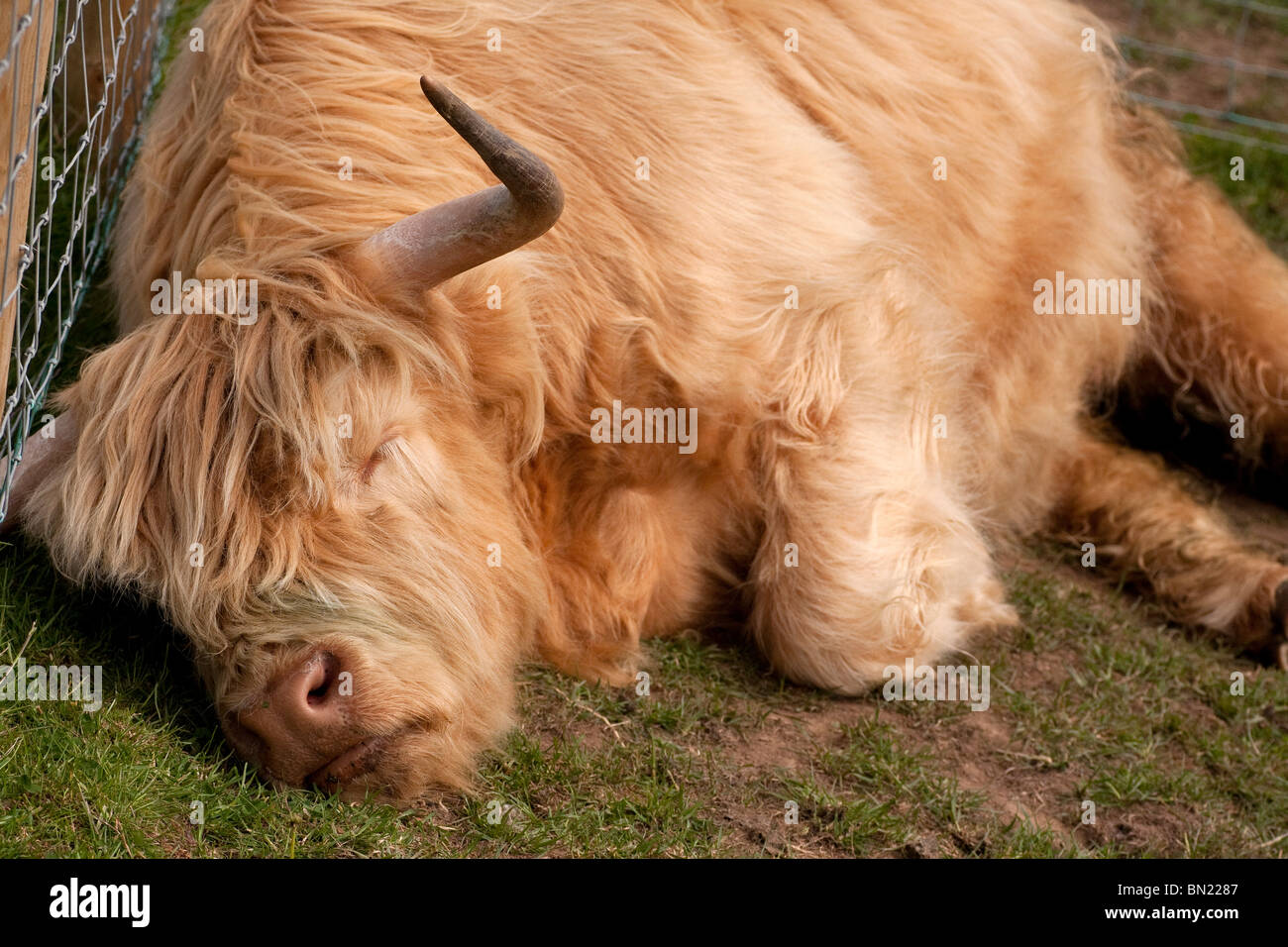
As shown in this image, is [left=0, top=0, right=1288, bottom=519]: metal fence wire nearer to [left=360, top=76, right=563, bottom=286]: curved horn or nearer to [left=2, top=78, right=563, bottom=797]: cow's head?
[left=2, top=78, right=563, bottom=797]: cow's head

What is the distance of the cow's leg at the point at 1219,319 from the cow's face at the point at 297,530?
9.97 ft

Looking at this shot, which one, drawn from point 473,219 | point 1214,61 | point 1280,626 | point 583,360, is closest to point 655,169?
point 583,360

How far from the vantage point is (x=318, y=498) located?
2730mm

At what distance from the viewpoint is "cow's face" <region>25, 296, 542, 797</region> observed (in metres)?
2.71

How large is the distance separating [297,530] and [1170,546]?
2.83 meters

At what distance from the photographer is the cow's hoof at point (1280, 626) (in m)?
4.00

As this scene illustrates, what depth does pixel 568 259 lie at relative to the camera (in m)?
3.19

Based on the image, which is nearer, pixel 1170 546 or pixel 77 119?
pixel 1170 546

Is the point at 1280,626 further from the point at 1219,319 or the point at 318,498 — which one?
the point at 318,498

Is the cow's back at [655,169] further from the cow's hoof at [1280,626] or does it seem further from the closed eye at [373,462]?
the cow's hoof at [1280,626]

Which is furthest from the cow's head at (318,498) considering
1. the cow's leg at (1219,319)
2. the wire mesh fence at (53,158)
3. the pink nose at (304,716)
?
the cow's leg at (1219,319)

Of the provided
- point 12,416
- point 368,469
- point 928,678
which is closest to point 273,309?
point 368,469

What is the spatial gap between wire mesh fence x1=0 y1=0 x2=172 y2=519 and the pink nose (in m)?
0.83

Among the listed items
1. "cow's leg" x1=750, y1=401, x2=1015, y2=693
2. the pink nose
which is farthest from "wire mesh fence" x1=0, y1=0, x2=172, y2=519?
"cow's leg" x1=750, y1=401, x2=1015, y2=693
